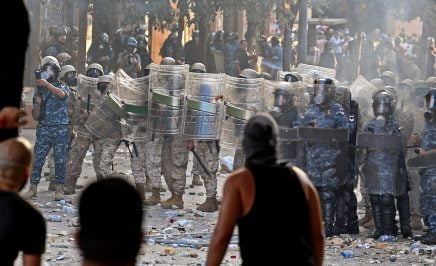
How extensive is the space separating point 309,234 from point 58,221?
26.4ft

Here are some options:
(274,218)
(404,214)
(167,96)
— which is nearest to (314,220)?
(274,218)

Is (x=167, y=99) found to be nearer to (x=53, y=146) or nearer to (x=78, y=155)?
(x=53, y=146)

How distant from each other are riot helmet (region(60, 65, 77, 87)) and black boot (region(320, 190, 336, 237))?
410 centimetres

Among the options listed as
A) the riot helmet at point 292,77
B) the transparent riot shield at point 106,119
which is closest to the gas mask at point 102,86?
the transparent riot shield at point 106,119

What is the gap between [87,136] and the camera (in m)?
15.1

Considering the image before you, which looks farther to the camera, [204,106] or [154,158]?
[154,158]

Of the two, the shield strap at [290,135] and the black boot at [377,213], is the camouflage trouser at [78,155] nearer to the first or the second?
the shield strap at [290,135]

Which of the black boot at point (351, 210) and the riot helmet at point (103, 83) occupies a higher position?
the riot helmet at point (103, 83)

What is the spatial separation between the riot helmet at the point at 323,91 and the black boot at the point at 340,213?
0.91m

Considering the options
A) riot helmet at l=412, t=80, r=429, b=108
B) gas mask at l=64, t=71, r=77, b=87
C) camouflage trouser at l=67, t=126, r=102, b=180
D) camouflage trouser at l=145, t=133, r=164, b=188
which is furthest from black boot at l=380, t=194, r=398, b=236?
gas mask at l=64, t=71, r=77, b=87

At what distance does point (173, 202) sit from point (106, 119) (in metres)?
1.27

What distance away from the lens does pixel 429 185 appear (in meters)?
12.3

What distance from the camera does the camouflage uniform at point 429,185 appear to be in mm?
12164

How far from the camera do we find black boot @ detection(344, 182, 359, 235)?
12.7 meters
